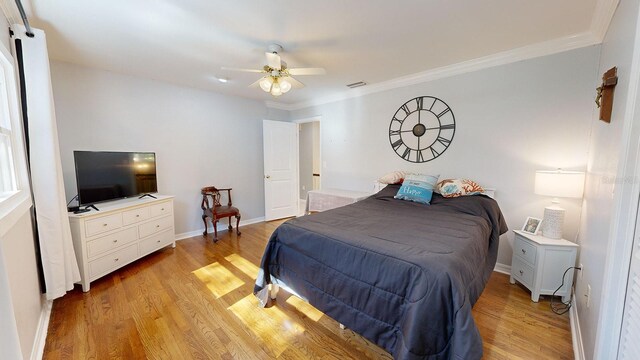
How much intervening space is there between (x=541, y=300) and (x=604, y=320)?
126 centimetres

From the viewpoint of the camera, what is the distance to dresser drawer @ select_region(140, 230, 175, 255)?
2904mm

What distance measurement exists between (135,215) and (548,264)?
4.20m

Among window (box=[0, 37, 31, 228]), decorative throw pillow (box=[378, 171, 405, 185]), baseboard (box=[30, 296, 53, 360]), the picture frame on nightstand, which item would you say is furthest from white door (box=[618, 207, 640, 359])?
window (box=[0, 37, 31, 228])

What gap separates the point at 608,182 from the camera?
4.47 feet

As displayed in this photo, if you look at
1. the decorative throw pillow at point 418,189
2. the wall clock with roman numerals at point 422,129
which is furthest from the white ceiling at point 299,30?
the decorative throw pillow at point 418,189

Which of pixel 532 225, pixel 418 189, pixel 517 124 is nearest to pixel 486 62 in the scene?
pixel 517 124

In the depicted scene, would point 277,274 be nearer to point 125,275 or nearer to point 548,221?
point 125,275

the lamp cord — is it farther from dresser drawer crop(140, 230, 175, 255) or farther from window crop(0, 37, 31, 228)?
dresser drawer crop(140, 230, 175, 255)

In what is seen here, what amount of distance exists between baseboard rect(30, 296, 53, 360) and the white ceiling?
2.31m

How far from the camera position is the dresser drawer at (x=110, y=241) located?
7.73 ft

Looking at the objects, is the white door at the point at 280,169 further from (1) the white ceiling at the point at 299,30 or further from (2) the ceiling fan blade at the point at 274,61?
(2) the ceiling fan blade at the point at 274,61

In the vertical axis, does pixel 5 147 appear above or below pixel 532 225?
above

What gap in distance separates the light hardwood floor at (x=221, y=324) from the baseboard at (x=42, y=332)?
0.03 metres

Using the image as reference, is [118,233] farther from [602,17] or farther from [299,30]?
[602,17]
